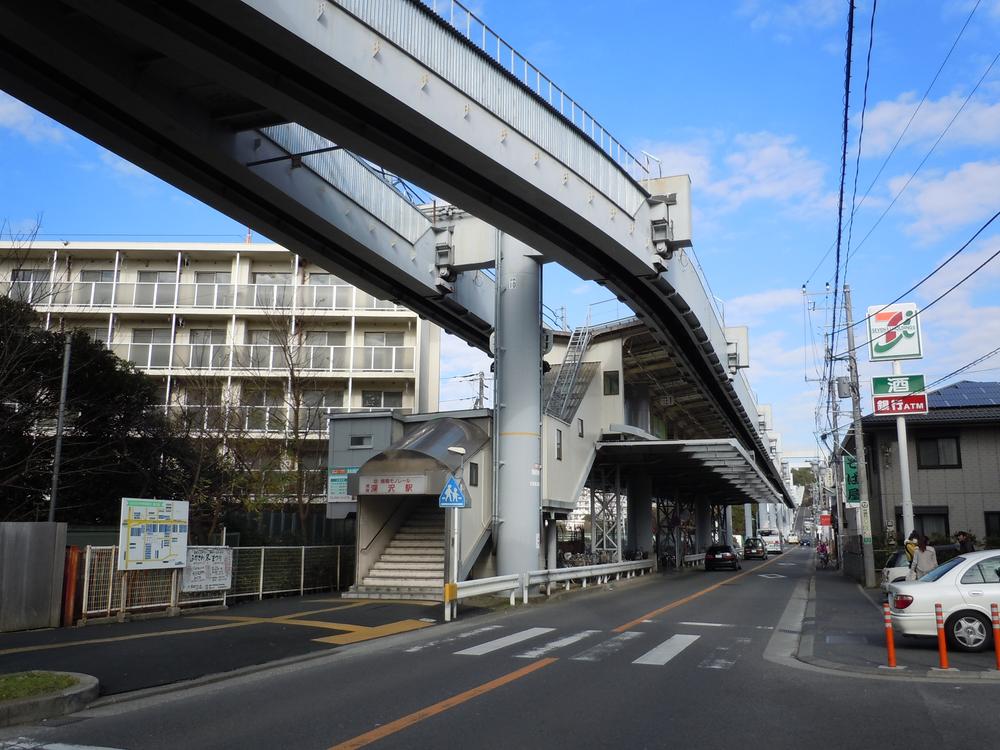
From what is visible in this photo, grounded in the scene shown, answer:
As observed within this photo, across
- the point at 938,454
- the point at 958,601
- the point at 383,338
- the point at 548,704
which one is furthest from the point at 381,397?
the point at 548,704

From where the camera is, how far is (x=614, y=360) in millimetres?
31281

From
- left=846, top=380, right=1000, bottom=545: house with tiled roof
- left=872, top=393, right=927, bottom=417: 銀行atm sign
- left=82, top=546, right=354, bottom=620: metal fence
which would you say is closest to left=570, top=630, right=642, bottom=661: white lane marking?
left=82, top=546, right=354, bottom=620: metal fence

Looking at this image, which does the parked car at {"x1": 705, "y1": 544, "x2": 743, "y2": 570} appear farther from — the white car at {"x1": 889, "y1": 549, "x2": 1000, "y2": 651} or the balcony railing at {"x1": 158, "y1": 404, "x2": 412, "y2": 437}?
the white car at {"x1": 889, "y1": 549, "x2": 1000, "y2": 651}

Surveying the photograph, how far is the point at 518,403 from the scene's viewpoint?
74.3 feet

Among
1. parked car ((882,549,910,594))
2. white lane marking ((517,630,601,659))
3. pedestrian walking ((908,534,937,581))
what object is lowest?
white lane marking ((517,630,601,659))

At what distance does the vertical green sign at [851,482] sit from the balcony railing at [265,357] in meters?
20.9

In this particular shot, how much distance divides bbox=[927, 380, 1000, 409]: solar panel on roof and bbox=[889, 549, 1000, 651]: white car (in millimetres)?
26283

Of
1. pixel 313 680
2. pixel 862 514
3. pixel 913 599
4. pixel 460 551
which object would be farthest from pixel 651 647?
pixel 862 514

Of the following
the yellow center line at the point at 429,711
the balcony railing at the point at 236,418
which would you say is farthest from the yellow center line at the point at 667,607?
the balcony railing at the point at 236,418

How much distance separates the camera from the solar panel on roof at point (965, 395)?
118ft

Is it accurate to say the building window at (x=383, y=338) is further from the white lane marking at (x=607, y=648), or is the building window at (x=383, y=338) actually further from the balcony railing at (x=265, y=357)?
the white lane marking at (x=607, y=648)

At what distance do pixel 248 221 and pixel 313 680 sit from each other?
39.7ft

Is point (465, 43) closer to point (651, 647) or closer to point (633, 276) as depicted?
point (633, 276)

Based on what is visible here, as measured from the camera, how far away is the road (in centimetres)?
713
